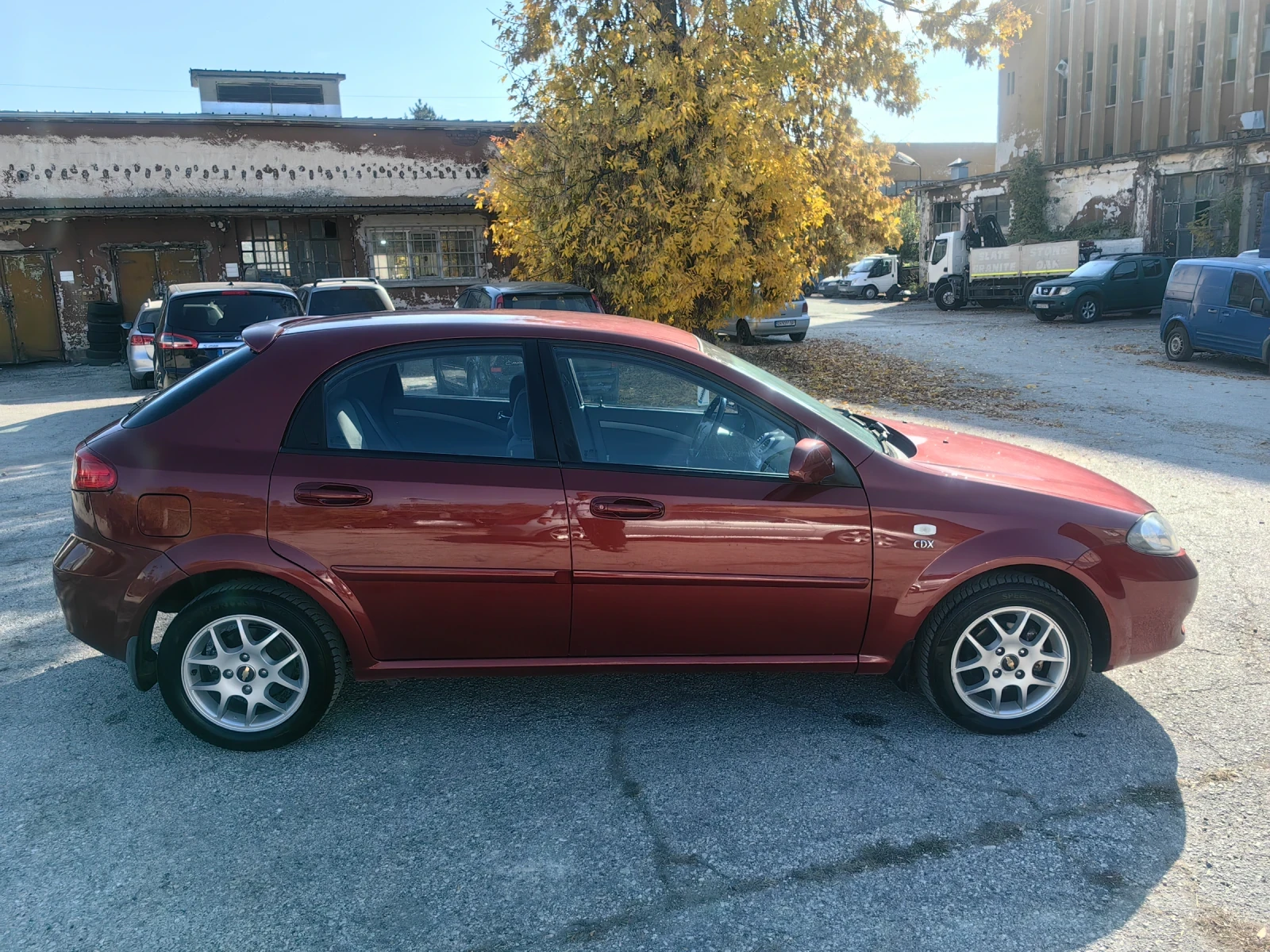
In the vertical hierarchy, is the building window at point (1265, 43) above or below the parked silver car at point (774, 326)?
above

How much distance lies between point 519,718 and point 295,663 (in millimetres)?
914

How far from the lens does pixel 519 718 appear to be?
12.8ft

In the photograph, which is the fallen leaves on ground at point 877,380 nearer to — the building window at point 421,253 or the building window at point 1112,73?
the building window at point 421,253

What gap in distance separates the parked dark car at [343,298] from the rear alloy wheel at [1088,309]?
63.0ft

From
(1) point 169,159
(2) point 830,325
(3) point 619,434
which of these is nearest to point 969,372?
(2) point 830,325

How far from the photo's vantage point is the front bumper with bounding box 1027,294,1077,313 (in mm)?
24500

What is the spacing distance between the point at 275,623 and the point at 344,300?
946 cm

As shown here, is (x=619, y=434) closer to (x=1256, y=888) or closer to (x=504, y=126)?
(x=1256, y=888)

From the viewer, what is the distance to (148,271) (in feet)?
68.1

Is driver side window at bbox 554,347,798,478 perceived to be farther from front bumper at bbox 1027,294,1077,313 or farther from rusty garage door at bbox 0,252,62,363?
front bumper at bbox 1027,294,1077,313

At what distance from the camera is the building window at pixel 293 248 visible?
21219 mm

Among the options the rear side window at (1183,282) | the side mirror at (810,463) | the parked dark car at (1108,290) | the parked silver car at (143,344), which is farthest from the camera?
the parked dark car at (1108,290)

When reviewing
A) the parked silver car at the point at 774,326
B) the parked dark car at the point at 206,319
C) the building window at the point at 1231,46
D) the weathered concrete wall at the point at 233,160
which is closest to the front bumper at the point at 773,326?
the parked silver car at the point at 774,326

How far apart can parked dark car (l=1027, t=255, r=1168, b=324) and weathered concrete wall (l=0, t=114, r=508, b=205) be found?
1492 centimetres
